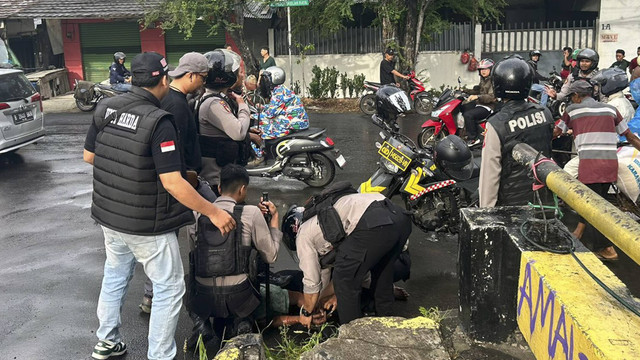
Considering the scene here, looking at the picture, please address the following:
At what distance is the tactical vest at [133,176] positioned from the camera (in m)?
3.62

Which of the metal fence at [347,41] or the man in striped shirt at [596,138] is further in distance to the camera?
the metal fence at [347,41]

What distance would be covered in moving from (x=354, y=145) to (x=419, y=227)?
16.7 ft

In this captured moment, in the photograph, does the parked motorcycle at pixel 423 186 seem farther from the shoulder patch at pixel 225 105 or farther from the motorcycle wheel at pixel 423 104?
the motorcycle wheel at pixel 423 104

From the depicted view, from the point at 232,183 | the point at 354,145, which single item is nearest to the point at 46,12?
the point at 354,145

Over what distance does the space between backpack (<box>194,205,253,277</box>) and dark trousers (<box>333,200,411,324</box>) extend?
2.04 feet

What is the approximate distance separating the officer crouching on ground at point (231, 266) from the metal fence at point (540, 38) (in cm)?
1482

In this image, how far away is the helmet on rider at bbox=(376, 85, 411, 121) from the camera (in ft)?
23.0

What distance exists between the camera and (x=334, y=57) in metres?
17.9

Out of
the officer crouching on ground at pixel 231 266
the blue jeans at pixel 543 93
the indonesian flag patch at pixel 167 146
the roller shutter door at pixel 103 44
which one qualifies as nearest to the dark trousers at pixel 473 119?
the blue jeans at pixel 543 93

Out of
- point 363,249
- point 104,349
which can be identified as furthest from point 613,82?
point 104,349

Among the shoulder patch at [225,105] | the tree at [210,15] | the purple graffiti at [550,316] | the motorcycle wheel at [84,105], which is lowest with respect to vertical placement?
the motorcycle wheel at [84,105]

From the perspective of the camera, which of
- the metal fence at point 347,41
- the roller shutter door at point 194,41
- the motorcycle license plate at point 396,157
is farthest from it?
the roller shutter door at point 194,41

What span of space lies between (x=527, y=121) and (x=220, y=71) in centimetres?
262

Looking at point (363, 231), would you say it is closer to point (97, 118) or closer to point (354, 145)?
point (97, 118)
